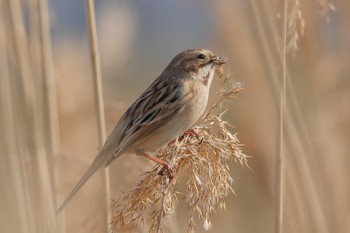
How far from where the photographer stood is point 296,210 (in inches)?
147

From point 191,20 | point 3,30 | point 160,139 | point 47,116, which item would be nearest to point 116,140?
point 160,139

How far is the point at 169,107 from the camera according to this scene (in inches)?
163

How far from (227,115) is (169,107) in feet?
5.43

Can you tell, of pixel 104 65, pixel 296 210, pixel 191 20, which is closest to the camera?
pixel 296 210

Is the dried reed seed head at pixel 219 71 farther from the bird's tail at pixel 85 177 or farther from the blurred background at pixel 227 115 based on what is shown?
the bird's tail at pixel 85 177

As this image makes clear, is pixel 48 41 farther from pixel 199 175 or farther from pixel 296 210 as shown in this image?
pixel 296 210

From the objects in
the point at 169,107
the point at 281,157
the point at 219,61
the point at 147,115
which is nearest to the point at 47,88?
the point at 147,115

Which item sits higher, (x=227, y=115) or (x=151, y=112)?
(x=151, y=112)

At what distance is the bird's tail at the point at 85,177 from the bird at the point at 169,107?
0.30 meters

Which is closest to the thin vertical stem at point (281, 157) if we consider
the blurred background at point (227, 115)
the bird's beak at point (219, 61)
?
the blurred background at point (227, 115)

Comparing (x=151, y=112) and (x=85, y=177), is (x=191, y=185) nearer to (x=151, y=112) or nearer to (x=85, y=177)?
(x=85, y=177)

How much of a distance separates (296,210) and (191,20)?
12.7 feet

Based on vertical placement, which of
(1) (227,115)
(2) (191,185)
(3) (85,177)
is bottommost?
(1) (227,115)

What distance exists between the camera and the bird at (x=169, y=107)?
4004 mm
